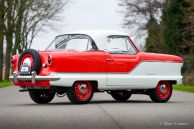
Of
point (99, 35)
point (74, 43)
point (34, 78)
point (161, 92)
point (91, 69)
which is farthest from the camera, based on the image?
point (161, 92)

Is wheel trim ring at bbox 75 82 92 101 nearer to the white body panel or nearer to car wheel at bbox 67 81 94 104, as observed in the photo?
car wheel at bbox 67 81 94 104

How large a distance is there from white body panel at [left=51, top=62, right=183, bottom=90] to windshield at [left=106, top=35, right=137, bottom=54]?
50cm

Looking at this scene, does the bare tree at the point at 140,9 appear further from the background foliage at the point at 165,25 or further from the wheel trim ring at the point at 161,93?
the wheel trim ring at the point at 161,93

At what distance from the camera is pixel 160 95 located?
17.6 m

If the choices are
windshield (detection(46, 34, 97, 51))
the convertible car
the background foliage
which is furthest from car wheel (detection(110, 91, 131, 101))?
the background foliage

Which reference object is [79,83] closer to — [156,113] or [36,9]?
[156,113]

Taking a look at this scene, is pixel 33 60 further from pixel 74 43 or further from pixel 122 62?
pixel 122 62

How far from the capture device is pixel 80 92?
15.7m

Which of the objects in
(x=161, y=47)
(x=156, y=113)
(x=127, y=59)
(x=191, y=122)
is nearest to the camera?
(x=191, y=122)

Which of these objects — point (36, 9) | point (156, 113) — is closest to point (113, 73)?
point (156, 113)

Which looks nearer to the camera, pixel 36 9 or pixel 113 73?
pixel 113 73

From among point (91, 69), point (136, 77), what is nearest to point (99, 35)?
point (91, 69)

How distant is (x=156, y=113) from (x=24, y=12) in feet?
133

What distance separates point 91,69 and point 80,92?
2.06 ft
